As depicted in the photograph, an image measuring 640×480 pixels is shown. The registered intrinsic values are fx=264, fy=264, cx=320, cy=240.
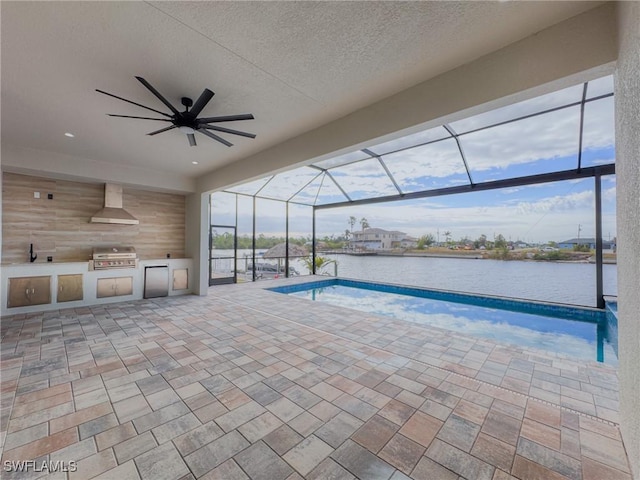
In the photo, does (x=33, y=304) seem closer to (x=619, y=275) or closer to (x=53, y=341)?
(x=53, y=341)

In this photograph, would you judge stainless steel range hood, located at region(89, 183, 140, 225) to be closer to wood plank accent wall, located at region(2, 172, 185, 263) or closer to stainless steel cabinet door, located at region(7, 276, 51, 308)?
wood plank accent wall, located at region(2, 172, 185, 263)

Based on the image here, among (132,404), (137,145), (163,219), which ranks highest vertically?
(137,145)

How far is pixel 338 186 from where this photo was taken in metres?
8.53

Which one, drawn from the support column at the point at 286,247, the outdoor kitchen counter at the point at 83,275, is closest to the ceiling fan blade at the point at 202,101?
the outdoor kitchen counter at the point at 83,275

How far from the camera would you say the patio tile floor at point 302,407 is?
1.71 m

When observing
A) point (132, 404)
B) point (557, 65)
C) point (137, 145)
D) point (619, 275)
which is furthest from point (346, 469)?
point (137, 145)

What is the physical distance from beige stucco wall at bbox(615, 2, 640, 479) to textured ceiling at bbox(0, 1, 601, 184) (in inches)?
25.7

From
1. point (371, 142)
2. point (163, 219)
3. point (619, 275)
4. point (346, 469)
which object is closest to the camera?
point (346, 469)

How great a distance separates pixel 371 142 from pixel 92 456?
12.7 feet

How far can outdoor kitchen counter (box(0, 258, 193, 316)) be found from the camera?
4910 millimetres

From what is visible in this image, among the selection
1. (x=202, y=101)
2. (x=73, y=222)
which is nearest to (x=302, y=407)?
(x=202, y=101)

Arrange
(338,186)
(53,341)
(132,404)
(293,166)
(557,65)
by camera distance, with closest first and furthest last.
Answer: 1. (557,65)
2. (132,404)
3. (53,341)
4. (293,166)
5. (338,186)

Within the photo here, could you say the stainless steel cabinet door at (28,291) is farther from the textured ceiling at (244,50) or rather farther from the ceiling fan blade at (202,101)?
the ceiling fan blade at (202,101)

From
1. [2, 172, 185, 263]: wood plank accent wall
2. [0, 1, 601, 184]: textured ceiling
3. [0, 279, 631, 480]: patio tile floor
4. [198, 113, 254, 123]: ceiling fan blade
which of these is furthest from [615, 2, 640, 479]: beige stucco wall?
[2, 172, 185, 263]: wood plank accent wall
